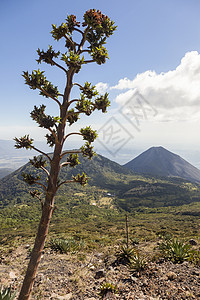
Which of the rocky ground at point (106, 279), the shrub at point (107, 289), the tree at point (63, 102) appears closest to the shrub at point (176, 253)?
the rocky ground at point (106, 279)

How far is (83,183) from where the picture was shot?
13.7 feet

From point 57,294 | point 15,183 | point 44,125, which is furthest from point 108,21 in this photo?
point 15,183

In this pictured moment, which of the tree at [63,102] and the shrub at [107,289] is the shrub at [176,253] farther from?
the tree at [63,102]

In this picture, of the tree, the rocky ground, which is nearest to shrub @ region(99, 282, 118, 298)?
the rocky ground

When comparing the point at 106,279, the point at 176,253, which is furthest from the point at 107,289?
the point at 176,253

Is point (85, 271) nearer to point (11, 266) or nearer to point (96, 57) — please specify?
point (11, 266)

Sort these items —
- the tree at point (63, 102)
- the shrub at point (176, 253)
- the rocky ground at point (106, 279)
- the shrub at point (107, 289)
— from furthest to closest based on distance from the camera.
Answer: the shrub at point (176, 253) → the shrub at point (107, 289) → the rocky ground at point (106, 279) → the tree at point (63, 102)

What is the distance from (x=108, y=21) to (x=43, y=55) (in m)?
2.24

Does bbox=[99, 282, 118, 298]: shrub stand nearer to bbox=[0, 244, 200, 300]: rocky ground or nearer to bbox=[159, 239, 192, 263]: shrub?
bbox=[0, 244, 200, 300]: rocky ground

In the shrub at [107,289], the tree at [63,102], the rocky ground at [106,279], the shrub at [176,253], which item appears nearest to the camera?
the tree at [63,102]

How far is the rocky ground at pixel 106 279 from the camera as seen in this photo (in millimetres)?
5199

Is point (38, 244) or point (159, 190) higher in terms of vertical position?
point (38, 244)

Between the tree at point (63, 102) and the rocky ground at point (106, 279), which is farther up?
the tree at point (63, 102)

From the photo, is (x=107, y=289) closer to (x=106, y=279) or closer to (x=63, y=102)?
(x=106, y=279)
